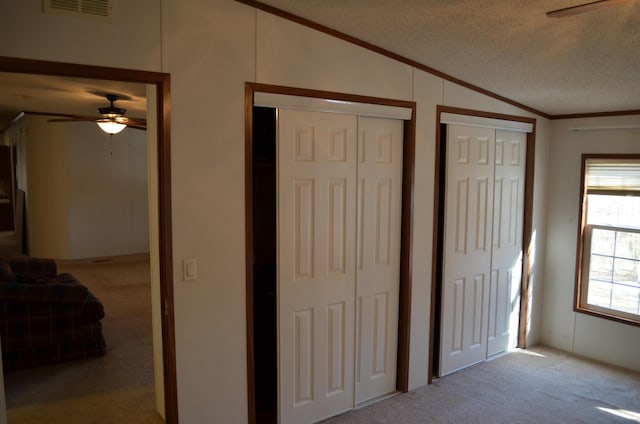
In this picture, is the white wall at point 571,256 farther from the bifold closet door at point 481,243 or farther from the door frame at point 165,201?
the door frame at point 165,201

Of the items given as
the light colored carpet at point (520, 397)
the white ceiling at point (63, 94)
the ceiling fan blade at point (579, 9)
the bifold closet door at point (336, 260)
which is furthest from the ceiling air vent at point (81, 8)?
the light colored carpet at point (520, 397)

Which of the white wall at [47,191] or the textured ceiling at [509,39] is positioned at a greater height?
the textured ceiling at [509,39]

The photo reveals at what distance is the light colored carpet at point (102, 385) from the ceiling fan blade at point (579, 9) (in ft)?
11.0

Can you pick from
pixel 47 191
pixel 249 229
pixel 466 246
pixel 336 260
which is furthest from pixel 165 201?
pixel 47 191

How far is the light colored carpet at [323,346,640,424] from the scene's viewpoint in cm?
323

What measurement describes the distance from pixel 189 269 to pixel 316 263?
858 millimetres

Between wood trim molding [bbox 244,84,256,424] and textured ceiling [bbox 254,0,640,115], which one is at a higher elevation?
textured ceiling [bbox 254,0,640,115]

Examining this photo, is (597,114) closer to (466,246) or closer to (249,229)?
(466,246)

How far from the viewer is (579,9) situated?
2199 mm

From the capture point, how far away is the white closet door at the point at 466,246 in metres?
3.79

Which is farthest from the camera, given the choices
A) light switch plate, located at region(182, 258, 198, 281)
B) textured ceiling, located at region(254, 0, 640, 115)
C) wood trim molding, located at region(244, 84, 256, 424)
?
wood trim molding, located at region(244, 84, 256, 424)

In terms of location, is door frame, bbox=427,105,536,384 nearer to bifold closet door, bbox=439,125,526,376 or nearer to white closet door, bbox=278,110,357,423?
bifold closet door, bbox=439,125,526,376

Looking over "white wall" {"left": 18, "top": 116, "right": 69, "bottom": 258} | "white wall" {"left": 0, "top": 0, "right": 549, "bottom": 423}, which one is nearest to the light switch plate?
"white wall" {"left": 0, "top": 0, "right": 549, "bottom": 423}

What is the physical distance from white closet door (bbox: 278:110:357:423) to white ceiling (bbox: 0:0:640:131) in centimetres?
63
